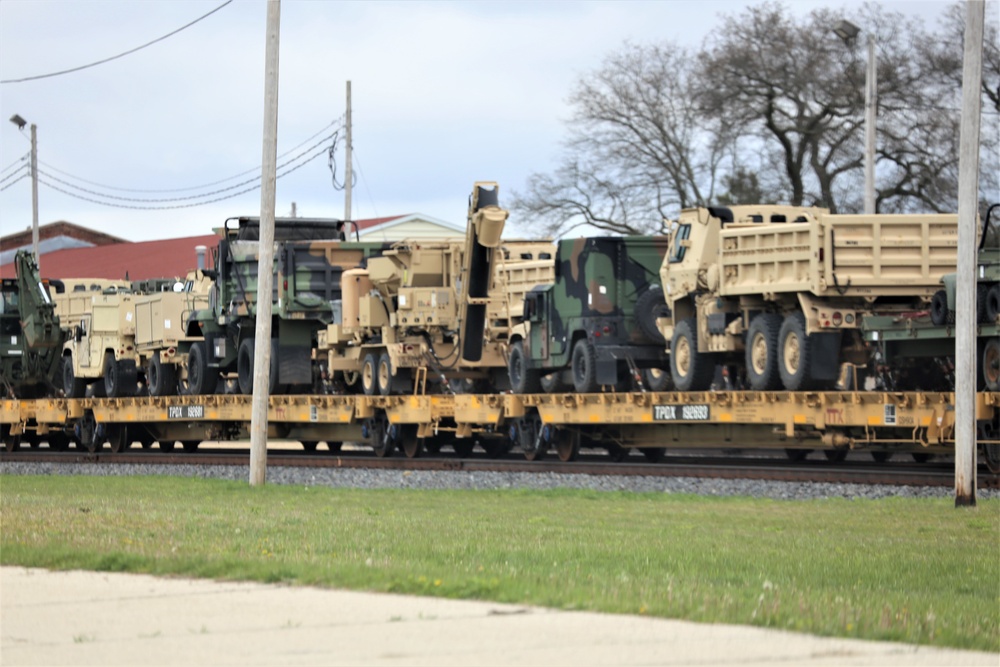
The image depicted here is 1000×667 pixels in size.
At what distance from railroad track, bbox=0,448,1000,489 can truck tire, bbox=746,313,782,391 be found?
1.16 meters

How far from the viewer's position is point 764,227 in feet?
76.0

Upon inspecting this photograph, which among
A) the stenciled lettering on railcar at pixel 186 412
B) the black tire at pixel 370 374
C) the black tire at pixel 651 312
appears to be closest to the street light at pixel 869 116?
the black tire at pixel 651 312

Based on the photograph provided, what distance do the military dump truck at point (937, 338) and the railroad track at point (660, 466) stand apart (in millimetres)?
1166

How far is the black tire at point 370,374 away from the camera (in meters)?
32.4

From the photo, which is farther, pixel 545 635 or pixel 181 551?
pixel 181 551

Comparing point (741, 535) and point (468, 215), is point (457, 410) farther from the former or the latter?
point (741, 535)

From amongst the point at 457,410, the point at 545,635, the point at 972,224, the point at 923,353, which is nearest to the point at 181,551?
the point at 545,635

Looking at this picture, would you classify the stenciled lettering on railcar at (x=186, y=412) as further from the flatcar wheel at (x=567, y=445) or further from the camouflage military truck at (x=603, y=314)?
the flatcar wheel at (x=567, y=445)

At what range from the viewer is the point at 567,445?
2816 centimetres

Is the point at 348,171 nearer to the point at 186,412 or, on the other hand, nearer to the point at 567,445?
the point at 186,412

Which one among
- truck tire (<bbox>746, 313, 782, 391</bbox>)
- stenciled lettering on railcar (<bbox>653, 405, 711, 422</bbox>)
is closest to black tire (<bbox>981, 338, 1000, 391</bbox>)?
truck tire (<bbox>746, 313, 782, 391</bbox>)

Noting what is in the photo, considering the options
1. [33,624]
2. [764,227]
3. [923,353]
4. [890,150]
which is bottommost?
[33,624]

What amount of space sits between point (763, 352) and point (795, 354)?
0.92m

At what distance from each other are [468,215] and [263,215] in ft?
19.7
